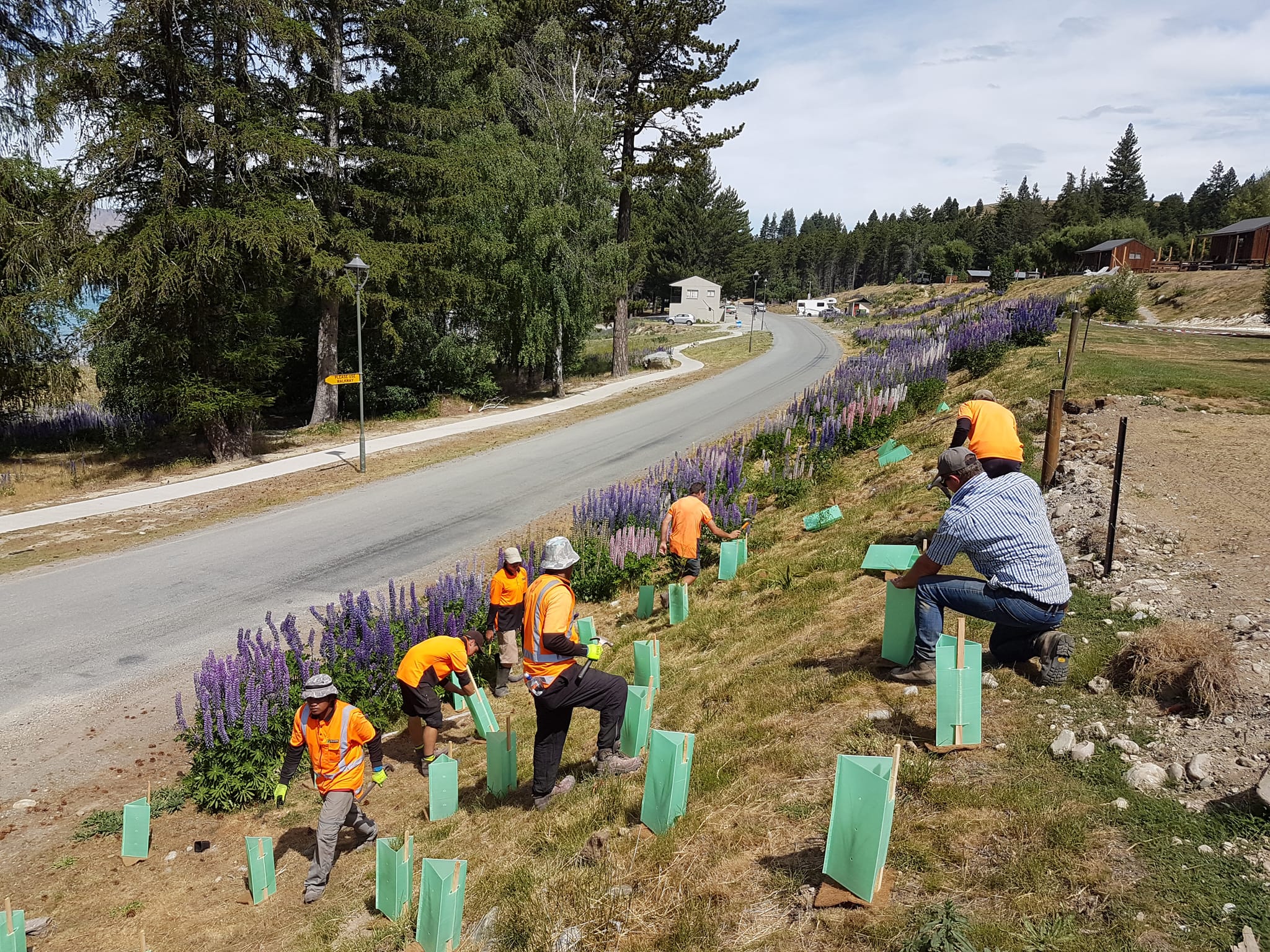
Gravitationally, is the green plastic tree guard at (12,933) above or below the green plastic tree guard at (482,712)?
below

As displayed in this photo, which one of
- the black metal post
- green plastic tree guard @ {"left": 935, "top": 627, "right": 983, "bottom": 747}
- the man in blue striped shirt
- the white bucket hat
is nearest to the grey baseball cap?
the man in blue striped shirt

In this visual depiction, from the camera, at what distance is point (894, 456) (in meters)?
13.4

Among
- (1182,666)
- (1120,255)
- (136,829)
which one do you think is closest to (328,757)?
(136,829)

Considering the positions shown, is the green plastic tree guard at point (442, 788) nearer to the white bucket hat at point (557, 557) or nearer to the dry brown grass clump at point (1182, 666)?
the white bucket hat at point (557, 557)

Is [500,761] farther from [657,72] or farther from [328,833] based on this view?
[657,72]

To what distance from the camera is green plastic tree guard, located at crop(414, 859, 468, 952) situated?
4.04m

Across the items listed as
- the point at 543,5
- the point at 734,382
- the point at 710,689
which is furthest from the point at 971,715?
the point at 543,5

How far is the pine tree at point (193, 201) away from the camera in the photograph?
16.9 meters

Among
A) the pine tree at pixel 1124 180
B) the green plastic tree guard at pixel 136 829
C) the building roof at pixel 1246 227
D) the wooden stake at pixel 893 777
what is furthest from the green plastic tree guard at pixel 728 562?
the pine tree at pixel 1124 180

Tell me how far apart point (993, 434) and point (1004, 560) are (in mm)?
3142

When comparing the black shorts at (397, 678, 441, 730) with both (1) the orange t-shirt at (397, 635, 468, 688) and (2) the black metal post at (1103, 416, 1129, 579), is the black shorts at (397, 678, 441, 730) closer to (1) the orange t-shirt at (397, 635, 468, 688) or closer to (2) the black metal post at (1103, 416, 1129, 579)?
(1) the orange t-shirt at (397, 635, 468, 688)

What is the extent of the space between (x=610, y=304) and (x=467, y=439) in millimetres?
12995

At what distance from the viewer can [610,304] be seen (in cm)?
3306

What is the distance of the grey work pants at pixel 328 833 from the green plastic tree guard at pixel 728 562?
221 inches
